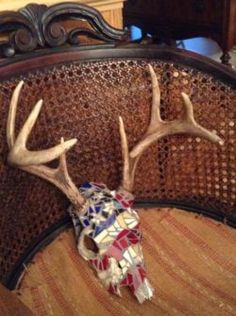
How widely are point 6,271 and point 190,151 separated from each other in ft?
1.71

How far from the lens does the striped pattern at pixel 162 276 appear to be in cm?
93

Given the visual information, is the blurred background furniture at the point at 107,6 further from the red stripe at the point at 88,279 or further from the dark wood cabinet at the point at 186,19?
the dark wood cabinet at the point at 186,19

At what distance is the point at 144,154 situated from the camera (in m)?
1.16

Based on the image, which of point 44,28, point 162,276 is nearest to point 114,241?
point 162,276

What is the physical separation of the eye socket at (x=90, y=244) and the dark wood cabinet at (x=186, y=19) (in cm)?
114

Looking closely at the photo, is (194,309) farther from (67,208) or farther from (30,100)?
(30,100)

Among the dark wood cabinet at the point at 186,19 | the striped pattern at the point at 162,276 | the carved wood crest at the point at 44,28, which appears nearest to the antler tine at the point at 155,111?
the carved wood crest at the point at 44,28

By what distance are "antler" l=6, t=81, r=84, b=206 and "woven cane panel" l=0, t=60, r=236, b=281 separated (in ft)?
0.21

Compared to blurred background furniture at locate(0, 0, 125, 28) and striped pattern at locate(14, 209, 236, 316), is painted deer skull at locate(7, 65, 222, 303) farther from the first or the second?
blurred background furniture at locate(0, 0, 125, 28)

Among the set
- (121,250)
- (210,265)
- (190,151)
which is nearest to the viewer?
(121,250)

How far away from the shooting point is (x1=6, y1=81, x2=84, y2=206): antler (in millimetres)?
861

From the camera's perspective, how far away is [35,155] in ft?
2.84

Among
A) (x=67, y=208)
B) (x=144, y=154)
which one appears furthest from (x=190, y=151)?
(x=67, y=208)

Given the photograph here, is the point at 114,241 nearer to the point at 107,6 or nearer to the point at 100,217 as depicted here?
the point at 100,217
